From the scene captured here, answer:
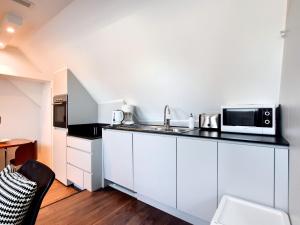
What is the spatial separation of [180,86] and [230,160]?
1.08m

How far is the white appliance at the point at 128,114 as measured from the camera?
9.09ft

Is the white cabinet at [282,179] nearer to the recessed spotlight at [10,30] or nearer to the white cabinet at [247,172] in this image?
the white cabinet at [247,172]

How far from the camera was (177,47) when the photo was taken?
184 centimetres

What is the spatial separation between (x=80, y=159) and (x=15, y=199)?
174 cm

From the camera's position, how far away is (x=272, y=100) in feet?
5.56

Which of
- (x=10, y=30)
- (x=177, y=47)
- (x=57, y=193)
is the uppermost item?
(x=10, y=30)

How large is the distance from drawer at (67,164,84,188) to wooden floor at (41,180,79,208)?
137 millimetres

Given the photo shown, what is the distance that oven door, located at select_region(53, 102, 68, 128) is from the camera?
2914 mm

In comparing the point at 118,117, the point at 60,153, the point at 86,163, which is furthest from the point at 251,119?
the point at 60,153

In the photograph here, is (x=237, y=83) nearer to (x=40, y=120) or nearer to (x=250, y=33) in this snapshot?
(x=250, y=33)

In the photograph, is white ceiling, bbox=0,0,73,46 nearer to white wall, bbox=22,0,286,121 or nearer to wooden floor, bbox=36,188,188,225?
white wall, bbox=22,0,286,121

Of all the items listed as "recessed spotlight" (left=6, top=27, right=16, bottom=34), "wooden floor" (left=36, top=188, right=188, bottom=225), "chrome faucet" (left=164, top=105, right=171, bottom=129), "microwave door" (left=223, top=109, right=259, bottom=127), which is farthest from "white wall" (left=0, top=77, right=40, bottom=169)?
"microwave door" (left=223, top=109, right=259, bottom=127)

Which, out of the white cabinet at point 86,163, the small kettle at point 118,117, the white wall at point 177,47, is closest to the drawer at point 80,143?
the white cabinet at point 86,163

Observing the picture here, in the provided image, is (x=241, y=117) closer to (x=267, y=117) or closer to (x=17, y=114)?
(x=267, y=117)
